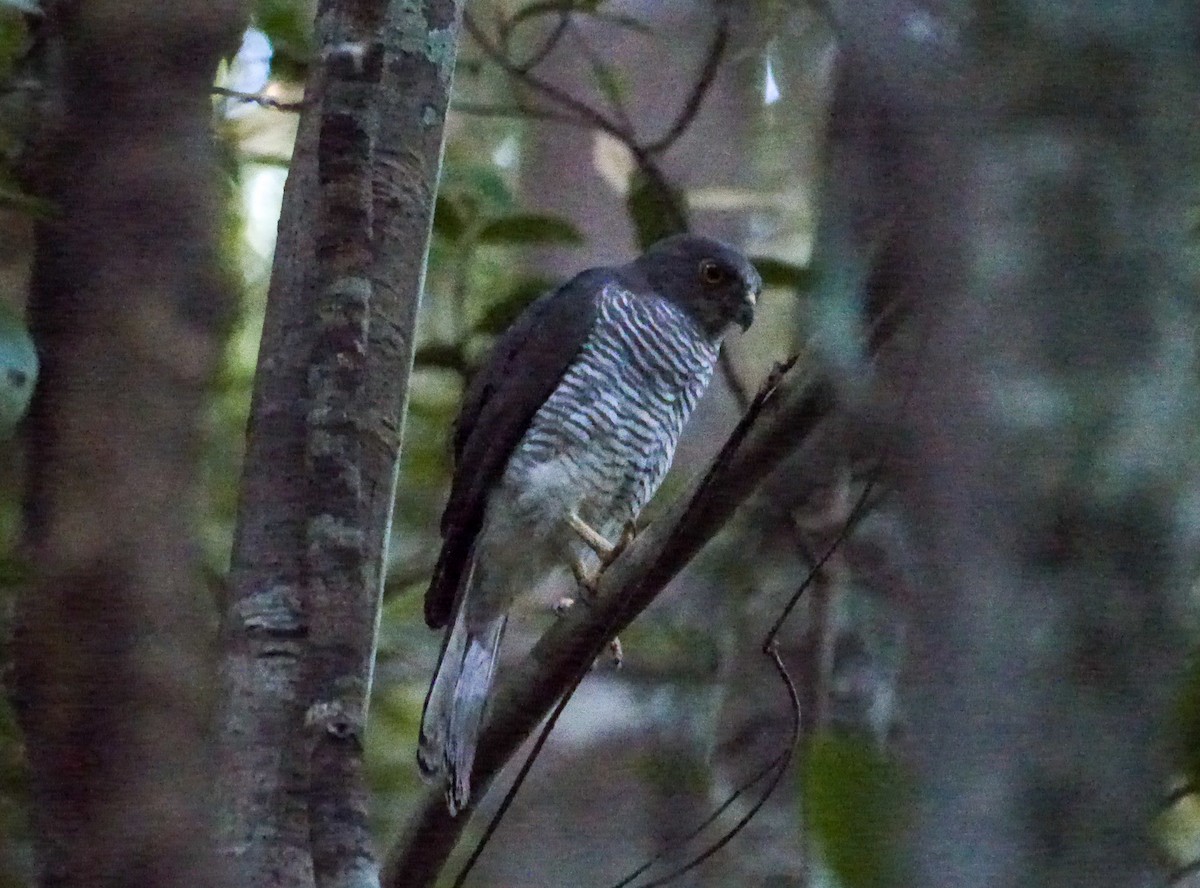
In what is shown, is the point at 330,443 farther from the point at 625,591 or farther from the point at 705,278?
the point at 705,278

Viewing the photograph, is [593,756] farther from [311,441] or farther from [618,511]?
[311,441]

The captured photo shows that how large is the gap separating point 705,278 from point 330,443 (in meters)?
2.06

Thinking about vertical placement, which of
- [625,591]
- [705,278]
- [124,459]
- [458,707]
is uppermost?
[124,459]

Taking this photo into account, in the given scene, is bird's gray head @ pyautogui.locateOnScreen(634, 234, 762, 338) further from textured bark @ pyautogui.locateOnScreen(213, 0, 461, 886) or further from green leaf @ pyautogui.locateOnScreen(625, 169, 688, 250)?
textured bark @ pyautogui.locateOnScreen(213, 0, 461, 886)

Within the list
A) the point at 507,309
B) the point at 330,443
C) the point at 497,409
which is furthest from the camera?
the point at 497,409

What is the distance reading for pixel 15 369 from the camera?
1449mm

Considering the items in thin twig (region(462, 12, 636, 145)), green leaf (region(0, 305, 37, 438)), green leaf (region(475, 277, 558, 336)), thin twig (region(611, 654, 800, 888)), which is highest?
thin twig (region(462, 12, 636, 145))

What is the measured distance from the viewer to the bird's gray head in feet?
11.7

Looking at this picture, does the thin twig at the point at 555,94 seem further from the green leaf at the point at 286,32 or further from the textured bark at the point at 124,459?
the textured bark at the point at 124,459

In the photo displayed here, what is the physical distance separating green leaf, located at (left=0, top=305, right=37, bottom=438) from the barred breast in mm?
1910

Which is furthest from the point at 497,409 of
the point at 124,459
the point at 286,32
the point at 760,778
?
the point at 124,459

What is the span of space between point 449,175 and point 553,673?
1125 millimetres

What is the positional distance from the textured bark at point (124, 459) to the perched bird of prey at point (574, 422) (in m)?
1.80

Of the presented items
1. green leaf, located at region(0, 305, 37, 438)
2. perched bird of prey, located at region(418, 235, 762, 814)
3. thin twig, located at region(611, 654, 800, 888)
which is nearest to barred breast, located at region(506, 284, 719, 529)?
perched bird of prey, located at region(418, 235, 762, 814)
